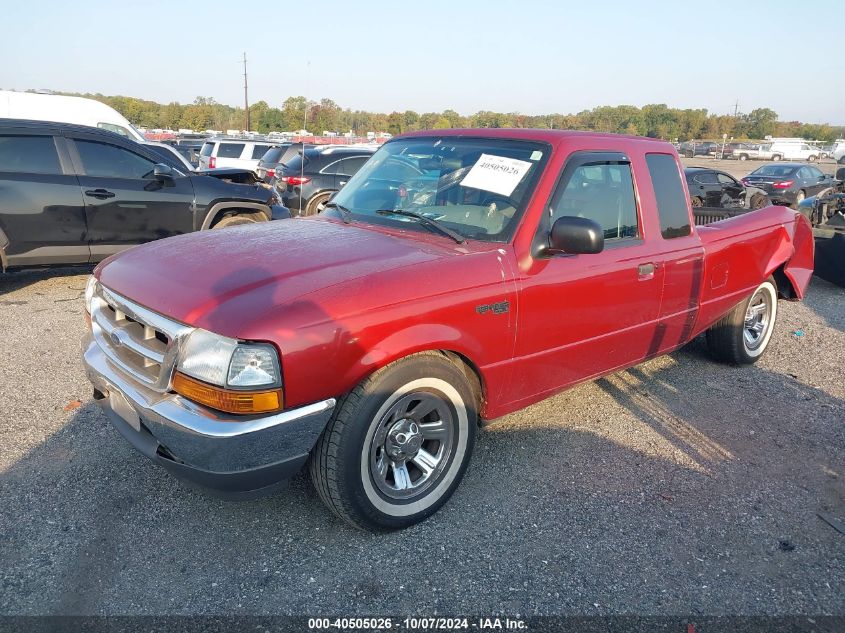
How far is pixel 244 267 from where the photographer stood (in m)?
2.78

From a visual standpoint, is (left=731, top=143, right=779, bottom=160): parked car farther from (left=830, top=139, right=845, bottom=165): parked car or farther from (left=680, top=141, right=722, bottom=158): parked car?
(left=830, top=139, right=845, bottom=165): parked car

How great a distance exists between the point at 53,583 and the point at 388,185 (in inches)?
107

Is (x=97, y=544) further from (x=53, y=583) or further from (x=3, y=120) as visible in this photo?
(x=3, y=120)

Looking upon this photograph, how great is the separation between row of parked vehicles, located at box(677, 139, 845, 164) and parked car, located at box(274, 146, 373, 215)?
45.2 m

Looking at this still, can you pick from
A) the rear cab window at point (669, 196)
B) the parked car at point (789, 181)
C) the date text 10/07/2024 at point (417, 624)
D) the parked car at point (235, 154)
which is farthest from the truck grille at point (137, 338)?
the parked car at point (789, 181)

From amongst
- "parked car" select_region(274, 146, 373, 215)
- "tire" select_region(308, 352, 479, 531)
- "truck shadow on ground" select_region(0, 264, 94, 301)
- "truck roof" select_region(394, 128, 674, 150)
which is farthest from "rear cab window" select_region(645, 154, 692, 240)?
"parked car" select_region(274, 146, 373, 215)

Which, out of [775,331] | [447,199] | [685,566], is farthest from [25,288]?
[775,331]

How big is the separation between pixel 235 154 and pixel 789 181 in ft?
59.3

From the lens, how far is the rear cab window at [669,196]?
4.04 meters

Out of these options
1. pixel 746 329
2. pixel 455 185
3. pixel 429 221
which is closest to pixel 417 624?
pixel 429 221

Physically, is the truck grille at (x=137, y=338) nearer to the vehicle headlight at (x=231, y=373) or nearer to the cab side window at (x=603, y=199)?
the vehicle headlight at (x=231, y=373)

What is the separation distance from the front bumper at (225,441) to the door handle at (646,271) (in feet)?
7.22

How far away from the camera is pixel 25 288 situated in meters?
7.30

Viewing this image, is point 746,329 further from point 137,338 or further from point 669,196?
point 137,338
